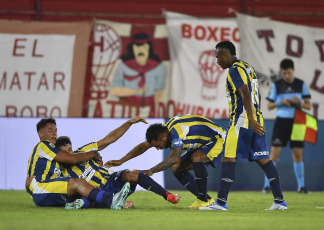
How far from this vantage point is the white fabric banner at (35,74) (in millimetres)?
13414

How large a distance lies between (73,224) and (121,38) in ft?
Result: 29.2

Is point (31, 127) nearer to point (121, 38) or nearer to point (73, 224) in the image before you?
point (121, 38)

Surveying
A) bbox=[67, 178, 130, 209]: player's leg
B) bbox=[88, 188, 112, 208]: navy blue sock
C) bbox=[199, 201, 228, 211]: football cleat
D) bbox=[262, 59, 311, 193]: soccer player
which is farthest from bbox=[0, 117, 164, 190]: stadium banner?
bbox=[199, 201, 228, 211]: football cleat

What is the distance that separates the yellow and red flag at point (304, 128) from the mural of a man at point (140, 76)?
3.52m

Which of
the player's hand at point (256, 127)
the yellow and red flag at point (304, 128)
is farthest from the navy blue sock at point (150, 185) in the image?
the yellow and red flag at point (304, 128)

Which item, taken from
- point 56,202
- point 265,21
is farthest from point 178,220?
point 265,21

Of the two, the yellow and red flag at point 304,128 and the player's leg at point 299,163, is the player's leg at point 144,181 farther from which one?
the yellow and red flag at point 304,128

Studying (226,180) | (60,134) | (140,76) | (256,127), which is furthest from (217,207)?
(140,76)

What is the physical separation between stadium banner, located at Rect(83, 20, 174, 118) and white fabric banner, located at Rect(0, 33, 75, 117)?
2.08 feet

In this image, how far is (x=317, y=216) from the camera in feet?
21.8

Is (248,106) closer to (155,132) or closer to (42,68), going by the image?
(155,132)

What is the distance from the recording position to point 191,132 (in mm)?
7539

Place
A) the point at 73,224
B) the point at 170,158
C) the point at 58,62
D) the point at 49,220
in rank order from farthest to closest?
1. the point at 58,62
2. the point at 170,158
3. the point at 49,220
4. the point at 73,224

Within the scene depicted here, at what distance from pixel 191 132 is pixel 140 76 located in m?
6.65
